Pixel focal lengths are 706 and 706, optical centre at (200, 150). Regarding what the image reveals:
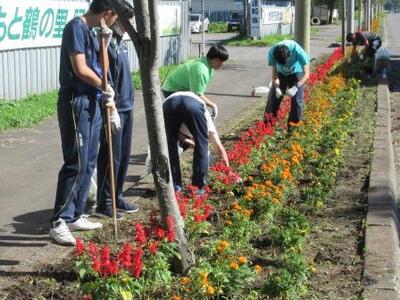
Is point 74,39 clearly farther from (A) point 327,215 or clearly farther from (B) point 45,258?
(A) point 327,215

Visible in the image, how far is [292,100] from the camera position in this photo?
31.0 feet

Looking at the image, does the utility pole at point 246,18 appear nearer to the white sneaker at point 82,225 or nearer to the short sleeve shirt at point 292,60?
the short sleeve shirt at point 292,60

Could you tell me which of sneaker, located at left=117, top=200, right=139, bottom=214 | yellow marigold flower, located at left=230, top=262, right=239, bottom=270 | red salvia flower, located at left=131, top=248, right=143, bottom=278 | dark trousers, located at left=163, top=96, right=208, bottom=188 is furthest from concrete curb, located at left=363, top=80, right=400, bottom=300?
sneaker, located at left=117, top=200, right=139, bottom=214

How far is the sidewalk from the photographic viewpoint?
5023mm

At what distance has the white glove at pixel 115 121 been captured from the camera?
5230 mm

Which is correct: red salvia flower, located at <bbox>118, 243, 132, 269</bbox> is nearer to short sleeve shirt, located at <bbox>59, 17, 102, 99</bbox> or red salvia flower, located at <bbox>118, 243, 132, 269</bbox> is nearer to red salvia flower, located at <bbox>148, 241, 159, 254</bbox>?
red salvia flower, located at <bbox>148, 241, 159, 254</bbox>

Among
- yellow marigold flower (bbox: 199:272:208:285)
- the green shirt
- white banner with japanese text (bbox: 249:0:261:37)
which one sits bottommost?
yellow marigold flower (bbox: 199:272:208:285)

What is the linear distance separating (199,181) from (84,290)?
9.09 feet

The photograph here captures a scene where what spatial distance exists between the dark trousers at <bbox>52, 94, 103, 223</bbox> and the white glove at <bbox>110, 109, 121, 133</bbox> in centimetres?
10

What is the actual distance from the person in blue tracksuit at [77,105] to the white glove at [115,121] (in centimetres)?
10

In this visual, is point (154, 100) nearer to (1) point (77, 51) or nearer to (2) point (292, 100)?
(1) point (77, 51)

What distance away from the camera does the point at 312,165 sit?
754cm

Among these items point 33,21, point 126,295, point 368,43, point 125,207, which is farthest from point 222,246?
point 368,43

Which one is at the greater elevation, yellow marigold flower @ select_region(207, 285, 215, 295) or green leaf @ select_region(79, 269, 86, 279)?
green leaf @ select_region(79, 269, 86, 279)
